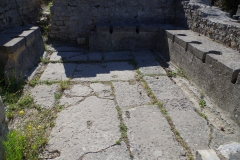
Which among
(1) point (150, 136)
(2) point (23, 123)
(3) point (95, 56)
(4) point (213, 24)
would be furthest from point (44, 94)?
(4) point (213, 24)

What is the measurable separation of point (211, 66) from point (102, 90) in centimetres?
174

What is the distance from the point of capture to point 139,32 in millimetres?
5504

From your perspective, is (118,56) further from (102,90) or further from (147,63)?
(102,90)

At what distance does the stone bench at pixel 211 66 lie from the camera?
2.68 m

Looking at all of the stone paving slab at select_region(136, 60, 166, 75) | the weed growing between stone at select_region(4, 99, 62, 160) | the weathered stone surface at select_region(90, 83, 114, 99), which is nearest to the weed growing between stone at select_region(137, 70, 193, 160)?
the stone paving slab at select_region(136, 60, 166, 75)


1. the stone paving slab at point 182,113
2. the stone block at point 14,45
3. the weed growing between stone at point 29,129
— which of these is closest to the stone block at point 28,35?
the stone block at point 14,45

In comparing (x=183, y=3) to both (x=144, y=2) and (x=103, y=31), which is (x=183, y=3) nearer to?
(x=144, y=2)

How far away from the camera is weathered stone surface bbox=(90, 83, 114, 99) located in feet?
11.2

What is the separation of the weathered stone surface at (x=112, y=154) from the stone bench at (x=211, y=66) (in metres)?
1.45

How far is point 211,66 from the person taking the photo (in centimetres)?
313

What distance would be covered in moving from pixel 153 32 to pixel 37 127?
3.89m

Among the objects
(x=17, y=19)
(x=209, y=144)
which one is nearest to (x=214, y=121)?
(x=209, y=144)

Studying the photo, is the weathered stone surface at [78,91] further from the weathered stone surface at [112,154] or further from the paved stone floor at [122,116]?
the weathered stone surface at [112,154]

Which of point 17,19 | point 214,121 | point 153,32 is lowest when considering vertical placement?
point 214,121
